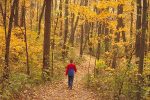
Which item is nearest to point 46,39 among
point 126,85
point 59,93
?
point 59,93

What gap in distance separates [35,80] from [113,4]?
688 centimetres

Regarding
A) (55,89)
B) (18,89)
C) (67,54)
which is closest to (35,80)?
(55,89)

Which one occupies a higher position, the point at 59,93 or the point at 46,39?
the point at 46,39

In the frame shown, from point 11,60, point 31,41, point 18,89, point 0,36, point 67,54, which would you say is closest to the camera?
point 18,89

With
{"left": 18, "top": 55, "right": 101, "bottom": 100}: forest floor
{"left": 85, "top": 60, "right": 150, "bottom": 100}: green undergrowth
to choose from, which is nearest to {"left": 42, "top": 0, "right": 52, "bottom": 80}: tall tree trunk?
{"left": 18, "top": 55, "right": 101, "bottom": 100}: forest floor

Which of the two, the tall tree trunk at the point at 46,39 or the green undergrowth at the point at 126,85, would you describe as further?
the tall tree trunk at the point at 46,39

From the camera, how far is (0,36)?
15492mm

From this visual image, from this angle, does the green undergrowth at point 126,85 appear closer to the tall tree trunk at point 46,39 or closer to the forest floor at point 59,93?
the forest floor at point 59,93

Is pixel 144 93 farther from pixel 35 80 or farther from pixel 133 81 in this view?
pixel 35 80

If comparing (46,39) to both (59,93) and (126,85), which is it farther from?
(126,85)

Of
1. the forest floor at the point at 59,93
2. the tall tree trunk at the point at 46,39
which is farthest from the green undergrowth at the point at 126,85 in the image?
the tall tree trunk at the point at 46,39

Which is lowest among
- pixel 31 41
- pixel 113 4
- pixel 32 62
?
pixel 32 62

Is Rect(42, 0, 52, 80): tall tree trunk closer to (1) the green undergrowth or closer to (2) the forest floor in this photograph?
(2) the forest floor

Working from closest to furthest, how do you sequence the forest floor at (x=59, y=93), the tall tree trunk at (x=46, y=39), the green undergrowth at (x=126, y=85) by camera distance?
the green undergrowth at (x=126, y=85)
the forest floor at (x=59, y=93)
the tall tree trunk at (x=46, y=39)
